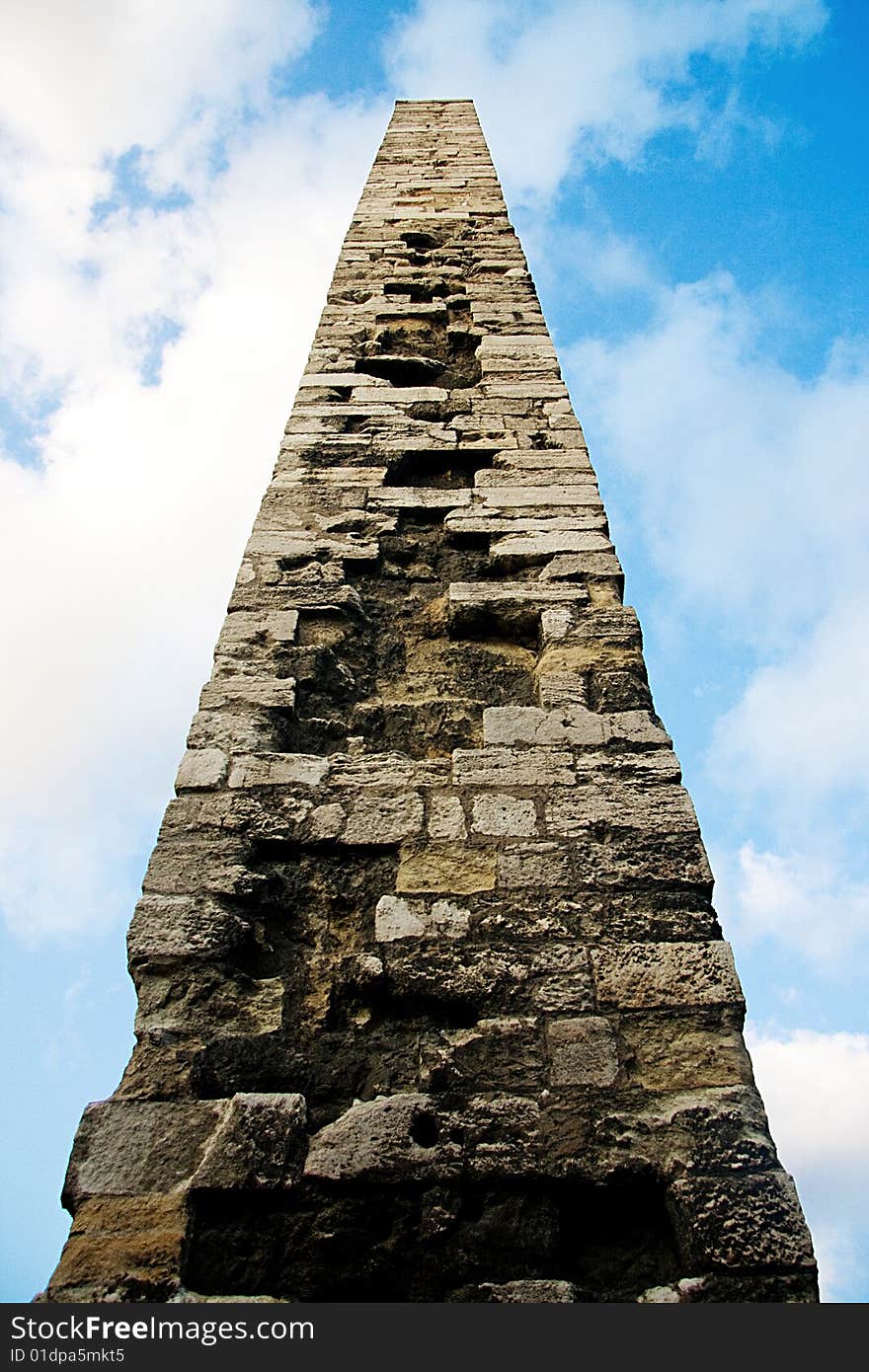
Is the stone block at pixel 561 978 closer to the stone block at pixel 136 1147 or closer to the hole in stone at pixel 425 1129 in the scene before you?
the hole in stone at pixel 425 1129

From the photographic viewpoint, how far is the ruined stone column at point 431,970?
5.67 feet

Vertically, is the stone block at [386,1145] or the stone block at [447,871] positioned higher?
the stone block at [447,871]

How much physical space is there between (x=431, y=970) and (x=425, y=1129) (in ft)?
1.14

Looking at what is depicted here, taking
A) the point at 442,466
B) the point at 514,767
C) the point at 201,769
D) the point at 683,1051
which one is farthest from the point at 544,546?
the point at 683,1051

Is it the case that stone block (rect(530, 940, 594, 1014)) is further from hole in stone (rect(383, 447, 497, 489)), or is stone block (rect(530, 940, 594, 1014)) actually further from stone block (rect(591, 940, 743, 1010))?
hole in stone (rect(383, 447, 497, 489))

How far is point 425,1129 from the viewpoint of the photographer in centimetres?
185

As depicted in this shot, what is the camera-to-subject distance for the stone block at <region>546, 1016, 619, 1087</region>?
1903 mm

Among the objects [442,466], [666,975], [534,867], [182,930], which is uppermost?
[442,466]

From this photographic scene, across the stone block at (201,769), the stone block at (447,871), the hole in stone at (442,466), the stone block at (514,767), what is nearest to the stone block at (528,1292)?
the stone block at (447,871)

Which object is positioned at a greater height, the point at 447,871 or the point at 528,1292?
the point at 447,871

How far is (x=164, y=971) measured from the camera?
2045 millimetres

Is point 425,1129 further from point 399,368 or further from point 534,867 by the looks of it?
point 399,368
